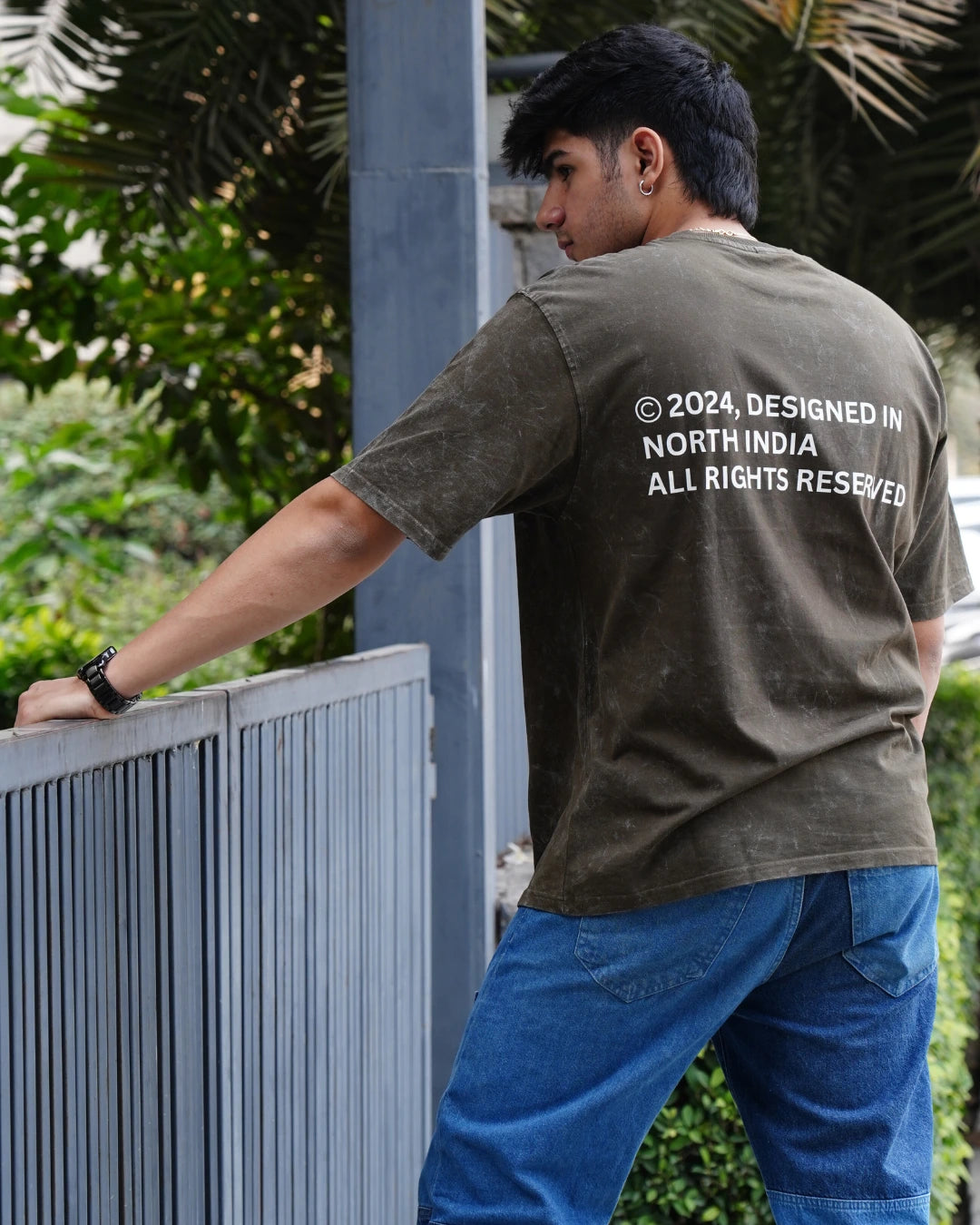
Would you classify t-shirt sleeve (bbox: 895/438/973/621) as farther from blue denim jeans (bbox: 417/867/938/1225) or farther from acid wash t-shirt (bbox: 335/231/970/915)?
blue denim jeans (bbox: 417/867/938/1225)

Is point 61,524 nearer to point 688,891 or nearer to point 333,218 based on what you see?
point 333,218

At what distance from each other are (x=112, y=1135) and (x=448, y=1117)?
0.37m

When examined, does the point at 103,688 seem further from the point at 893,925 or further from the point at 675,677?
the point at 893,925

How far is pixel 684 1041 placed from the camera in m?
1.65

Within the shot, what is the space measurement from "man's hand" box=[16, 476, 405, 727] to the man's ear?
1.81 feet

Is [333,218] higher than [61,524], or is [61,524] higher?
[333,218]

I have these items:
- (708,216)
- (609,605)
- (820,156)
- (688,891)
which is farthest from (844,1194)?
(820,156)

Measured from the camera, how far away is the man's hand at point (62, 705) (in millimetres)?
1570

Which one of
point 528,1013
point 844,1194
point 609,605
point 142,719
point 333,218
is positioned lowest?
point 844,1194

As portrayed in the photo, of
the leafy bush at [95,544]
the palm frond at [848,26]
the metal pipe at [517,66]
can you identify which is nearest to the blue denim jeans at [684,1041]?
the metal pipe at [517,66]

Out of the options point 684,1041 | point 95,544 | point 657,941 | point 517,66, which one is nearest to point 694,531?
point 657,941

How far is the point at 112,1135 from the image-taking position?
1625 millimetres

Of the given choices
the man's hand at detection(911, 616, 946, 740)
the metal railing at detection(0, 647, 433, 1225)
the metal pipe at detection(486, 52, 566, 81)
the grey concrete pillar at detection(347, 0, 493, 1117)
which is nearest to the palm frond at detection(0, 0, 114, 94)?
the metal pipe at detection(486, 52, 566, 81)

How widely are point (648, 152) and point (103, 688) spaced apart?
905mm
